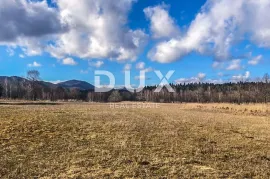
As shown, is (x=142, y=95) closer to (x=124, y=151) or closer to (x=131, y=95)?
(x=131, y=95)

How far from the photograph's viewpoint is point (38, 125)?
2266 cm

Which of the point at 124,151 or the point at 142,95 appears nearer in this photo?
the point at 124,151

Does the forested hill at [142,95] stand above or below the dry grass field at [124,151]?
above

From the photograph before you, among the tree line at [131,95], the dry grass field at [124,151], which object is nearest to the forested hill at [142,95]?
the tree line at [131,95]

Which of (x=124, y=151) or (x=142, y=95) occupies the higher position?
(x=142, y=95)

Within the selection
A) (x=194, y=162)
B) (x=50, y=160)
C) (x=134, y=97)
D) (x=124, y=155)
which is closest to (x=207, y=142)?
(x=194, y=162)

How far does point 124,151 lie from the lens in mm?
15688

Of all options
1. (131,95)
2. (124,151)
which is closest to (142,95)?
(131,95)

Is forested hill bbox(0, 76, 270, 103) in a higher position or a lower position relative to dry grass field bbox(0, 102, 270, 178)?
higher

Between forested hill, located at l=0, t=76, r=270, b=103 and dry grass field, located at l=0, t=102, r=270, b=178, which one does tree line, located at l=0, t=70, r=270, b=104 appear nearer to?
forested hill, located at l=0, t=76, r=270, b=103

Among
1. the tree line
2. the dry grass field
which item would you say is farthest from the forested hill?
the dry grass field

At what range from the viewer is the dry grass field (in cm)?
1208

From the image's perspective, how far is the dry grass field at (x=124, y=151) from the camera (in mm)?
12078

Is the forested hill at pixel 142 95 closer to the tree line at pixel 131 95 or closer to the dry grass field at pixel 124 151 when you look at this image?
the tree line at pixel 131 95
